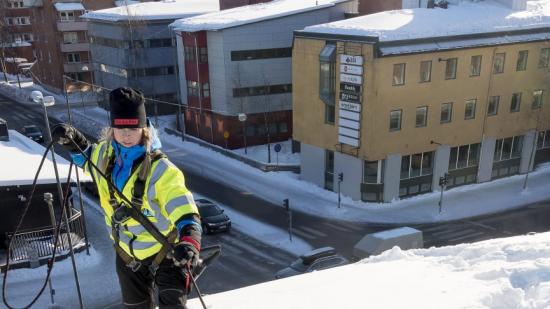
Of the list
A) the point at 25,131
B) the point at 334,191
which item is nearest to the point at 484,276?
the point at 334,191

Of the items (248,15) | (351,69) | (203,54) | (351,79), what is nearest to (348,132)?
(351,79)

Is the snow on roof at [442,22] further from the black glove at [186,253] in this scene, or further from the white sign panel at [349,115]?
the black glove at [186,253]

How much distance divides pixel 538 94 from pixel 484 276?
26.3m

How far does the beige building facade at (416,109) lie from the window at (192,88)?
32.6ft

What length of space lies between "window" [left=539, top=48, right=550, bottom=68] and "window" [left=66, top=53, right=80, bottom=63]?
46159 millimetres

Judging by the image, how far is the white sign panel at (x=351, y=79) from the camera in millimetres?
24438

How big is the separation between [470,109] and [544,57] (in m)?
5.99

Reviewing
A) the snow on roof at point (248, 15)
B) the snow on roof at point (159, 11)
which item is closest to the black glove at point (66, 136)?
the snow on roof at point (248, 15)

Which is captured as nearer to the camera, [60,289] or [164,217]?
[164,217]

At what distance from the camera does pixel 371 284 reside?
23.9 feet

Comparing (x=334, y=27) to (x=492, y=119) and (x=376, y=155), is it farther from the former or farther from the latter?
(x=492, y=119)

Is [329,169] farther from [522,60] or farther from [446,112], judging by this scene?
[522,60]

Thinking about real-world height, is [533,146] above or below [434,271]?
below

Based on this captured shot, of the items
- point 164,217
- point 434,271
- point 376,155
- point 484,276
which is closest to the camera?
point 164,217
